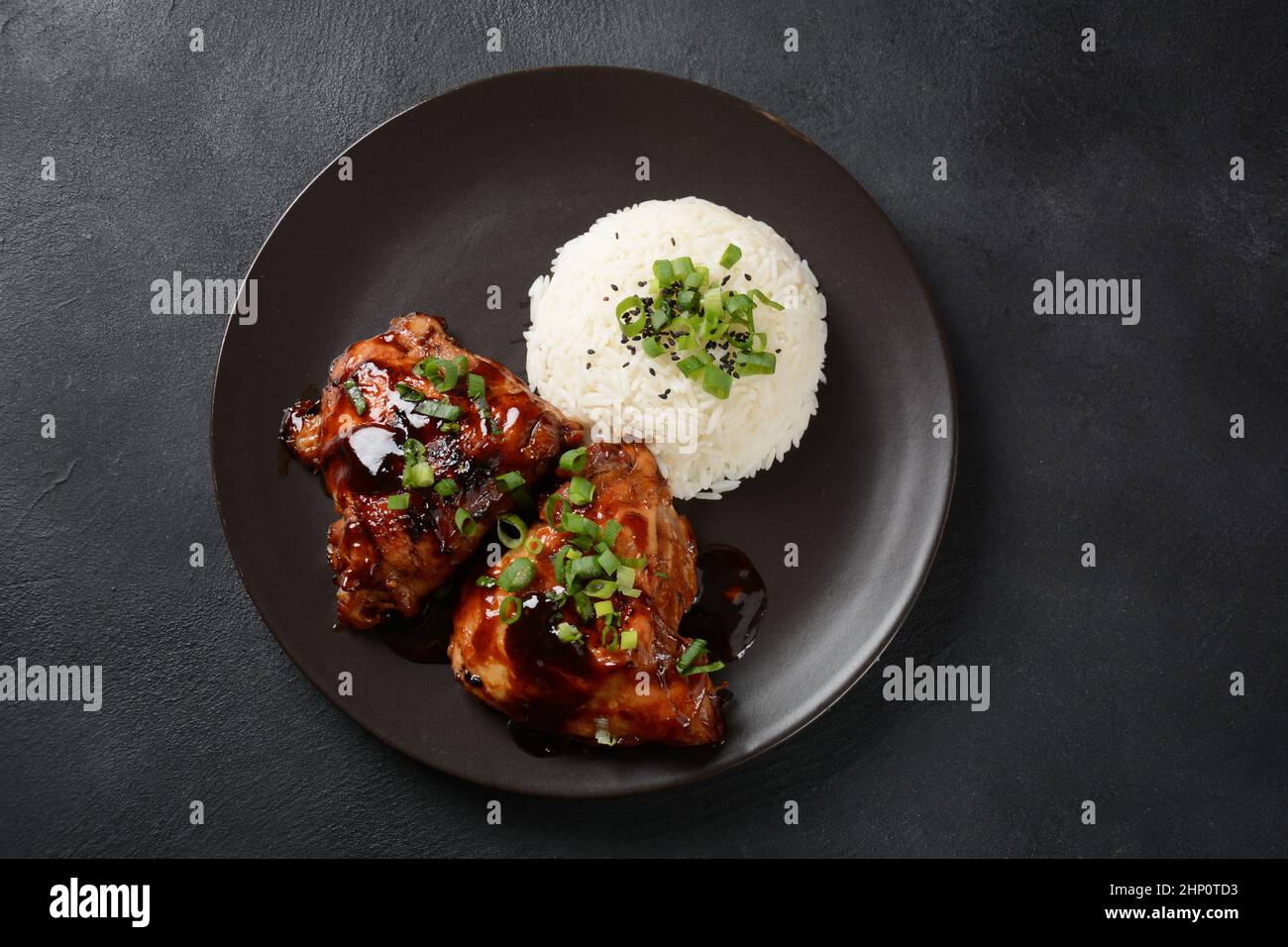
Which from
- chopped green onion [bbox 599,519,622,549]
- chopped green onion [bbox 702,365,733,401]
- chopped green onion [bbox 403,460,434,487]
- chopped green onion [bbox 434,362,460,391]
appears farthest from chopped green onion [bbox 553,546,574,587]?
chopped green onion [bbox 702,365,733,401]


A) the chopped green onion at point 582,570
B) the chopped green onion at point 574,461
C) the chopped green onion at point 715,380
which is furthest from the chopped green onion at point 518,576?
the chopped green onion at point 715,380

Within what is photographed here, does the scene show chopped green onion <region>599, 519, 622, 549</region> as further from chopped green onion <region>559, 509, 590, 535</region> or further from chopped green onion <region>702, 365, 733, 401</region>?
chopped green onion <region>702, 365, 733, 401</region>

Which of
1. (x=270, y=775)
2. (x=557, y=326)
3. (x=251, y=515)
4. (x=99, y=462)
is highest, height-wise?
(x=557, y=326)

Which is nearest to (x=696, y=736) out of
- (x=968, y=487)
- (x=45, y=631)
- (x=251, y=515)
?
(x=968, y=487)

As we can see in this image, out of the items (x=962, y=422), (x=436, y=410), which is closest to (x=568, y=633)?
(x=436, y=410)

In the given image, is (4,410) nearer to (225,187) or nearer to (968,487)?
(225,187)

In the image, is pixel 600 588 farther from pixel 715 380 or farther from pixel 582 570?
pixel 715 380
